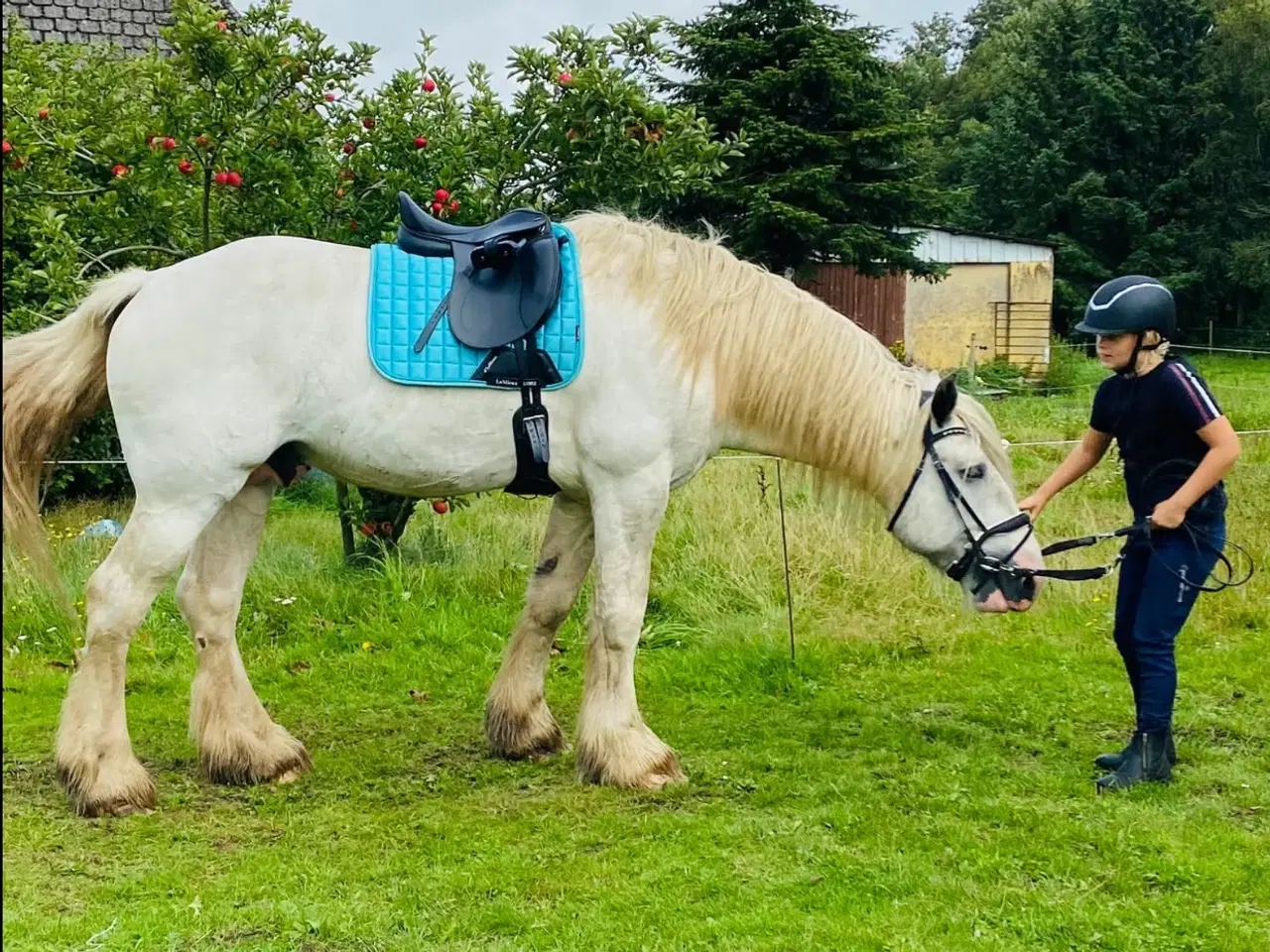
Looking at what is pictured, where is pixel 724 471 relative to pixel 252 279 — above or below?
below

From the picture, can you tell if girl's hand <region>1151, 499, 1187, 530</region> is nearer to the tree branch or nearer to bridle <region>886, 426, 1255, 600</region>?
bridle <region>886, 426, 1255, 600</region>

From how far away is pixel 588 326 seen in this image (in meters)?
3.70

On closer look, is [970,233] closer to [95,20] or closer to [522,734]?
[95,20]

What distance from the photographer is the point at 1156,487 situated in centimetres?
A: 383

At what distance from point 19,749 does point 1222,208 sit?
3224 cm

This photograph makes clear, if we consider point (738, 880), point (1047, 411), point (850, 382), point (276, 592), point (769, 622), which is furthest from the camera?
point (1047, 411)

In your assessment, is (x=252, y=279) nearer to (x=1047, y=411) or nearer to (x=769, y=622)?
(x=769, y=622)

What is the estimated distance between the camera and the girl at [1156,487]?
12.0 feet

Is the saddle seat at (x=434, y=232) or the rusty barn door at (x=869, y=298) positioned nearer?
the saddle seat at (x=434, y=232)

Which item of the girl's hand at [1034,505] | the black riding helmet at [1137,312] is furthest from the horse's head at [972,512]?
the black riding helmet at [1137,312]

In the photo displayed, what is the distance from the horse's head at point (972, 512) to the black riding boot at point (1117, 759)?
1.97 feet

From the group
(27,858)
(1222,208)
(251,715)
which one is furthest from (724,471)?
(1222,208)

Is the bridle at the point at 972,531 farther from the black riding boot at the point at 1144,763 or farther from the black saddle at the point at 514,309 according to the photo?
the black saddle at the point at 514,309

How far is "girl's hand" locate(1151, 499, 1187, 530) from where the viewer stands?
3629 millimetres
